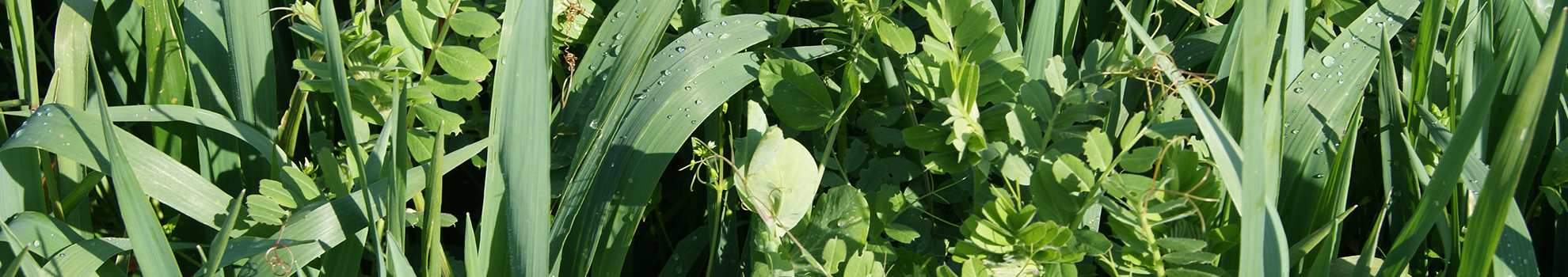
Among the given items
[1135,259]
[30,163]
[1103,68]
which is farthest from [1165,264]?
[30,163]

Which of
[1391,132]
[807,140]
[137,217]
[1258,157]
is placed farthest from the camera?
[807,140]

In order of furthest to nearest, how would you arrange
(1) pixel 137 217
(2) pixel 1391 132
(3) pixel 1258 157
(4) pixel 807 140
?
(4) pixel 807 140, (2) pixel 1391 132, (1) pixel 137 217, (3) pixel 1258 157

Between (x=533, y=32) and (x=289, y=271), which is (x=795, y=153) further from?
(x=289, y=271)

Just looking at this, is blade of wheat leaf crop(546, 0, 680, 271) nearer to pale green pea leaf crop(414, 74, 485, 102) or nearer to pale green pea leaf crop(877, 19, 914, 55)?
pale green pea leaf crop(414, 74, 485, 102)

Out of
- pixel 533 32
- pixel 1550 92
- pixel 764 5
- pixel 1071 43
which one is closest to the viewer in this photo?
pixel 533 32

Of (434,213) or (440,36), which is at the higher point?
(440,36)

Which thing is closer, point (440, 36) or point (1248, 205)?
point (1248, 205)

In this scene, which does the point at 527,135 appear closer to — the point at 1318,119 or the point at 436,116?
the point at 436,116

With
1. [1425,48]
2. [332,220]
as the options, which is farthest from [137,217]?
[1425,48]
